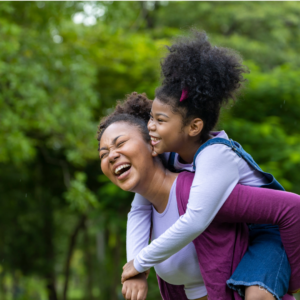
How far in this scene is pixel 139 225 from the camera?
211 cm

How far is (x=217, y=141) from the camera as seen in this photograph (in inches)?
70.2

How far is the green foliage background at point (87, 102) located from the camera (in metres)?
5.43

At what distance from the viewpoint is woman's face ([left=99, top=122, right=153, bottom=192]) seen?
192cm

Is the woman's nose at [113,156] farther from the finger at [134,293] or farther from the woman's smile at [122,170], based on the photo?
the finger at [134,293]

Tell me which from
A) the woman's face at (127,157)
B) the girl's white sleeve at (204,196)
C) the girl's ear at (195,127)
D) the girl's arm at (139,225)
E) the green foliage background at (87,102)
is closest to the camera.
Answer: the girl's white sleeve at (204,196)

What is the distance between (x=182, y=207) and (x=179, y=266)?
0.31m

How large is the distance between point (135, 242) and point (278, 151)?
3594 millimetres

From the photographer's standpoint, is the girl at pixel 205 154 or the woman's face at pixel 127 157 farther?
the woman's face at pixel 127 157

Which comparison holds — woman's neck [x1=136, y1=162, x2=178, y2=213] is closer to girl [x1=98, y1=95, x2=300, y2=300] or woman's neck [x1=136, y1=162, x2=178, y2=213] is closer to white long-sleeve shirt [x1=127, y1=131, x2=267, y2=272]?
girl [x1=98, y1=95, x2=300, y2=300]

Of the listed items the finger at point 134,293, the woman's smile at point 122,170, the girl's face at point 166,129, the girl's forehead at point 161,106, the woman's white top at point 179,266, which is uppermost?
the girl's forehead at point 161,106

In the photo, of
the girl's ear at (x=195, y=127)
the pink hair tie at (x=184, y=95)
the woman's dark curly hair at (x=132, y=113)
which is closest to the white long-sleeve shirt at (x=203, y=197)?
the girl's ear at (x=195, y=127)

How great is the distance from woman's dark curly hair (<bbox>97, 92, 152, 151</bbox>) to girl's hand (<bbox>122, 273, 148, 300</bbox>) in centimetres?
76

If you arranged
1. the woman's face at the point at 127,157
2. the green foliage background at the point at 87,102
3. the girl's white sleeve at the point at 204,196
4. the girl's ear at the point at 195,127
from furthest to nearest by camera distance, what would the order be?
1. the green foliage background at the point at 87,102
2. the woman's face at the point at 127,157
3. the girl's ear at the point at 195,127
4. the girl's white sleeve at the point at 204,196

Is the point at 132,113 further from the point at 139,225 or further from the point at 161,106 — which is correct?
the point at 139,225
